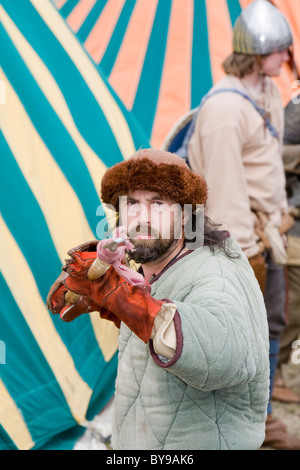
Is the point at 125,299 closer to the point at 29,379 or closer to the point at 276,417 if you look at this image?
the point at 29,379

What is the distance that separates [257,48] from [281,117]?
31 cm

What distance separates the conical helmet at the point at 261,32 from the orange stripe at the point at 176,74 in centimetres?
93

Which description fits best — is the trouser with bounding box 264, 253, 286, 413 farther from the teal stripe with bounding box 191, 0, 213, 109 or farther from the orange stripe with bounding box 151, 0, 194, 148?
the teal stripe with bounding box 191, 0, 213, 109

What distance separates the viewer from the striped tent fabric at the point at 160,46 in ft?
12.9

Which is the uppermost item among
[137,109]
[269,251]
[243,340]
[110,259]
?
[110,259]

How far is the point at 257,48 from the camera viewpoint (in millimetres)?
2850

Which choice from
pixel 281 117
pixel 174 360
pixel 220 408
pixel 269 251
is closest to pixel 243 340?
pixel 174 360

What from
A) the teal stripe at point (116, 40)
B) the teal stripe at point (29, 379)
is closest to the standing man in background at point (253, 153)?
the teal stripe at point (29, 379)

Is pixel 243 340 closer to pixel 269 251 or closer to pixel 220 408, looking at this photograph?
pixel 220 408

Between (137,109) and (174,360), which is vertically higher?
(174,360)

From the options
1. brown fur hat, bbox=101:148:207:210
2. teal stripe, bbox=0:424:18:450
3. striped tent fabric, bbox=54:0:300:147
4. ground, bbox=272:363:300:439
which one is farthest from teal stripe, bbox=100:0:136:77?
brown fur hat, bbox=101:148:207:210

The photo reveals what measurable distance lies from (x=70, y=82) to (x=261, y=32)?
0.82m

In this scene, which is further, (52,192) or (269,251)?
(269,251)

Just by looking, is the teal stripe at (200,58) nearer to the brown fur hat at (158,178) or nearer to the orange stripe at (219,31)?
the orange stripe at (219,31)
